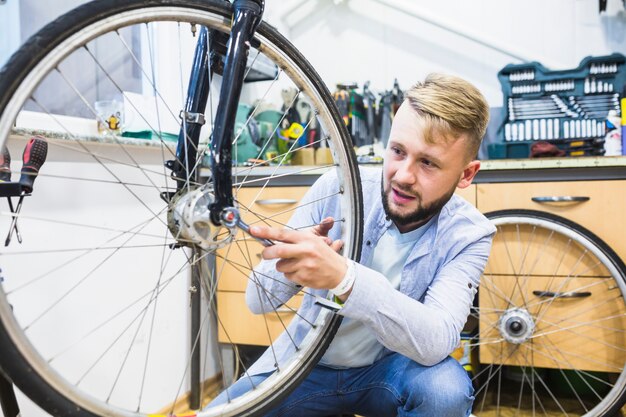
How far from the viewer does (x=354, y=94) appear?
1989mm

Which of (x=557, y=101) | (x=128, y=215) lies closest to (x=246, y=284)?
(x=128, y=215)

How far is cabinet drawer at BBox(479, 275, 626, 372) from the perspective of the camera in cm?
146

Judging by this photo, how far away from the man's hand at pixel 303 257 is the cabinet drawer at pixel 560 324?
3.30 feet

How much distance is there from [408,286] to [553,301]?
78 centimetres

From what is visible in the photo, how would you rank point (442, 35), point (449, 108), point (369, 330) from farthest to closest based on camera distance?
point (442, 35) < point (369, 330) < point (449, 108)

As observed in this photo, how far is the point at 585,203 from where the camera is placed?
1473mm

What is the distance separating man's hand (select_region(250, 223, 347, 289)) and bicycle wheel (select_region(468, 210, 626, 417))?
3.14 ft

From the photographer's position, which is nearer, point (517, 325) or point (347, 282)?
point (347, 282)

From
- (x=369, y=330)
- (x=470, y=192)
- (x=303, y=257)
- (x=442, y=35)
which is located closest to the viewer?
(x=303, y=257)

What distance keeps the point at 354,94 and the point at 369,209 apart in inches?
41.4

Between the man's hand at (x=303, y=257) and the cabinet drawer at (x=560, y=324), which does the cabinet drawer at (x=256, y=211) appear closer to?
the cabinet drawer at (x=560, y=324)

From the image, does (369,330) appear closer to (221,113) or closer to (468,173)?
(468,173)

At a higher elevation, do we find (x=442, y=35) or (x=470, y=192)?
(x=442, y=35)

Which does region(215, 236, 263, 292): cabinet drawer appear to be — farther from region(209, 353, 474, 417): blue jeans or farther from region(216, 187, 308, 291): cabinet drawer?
region(209, 353, 474, 417): blue jeans
